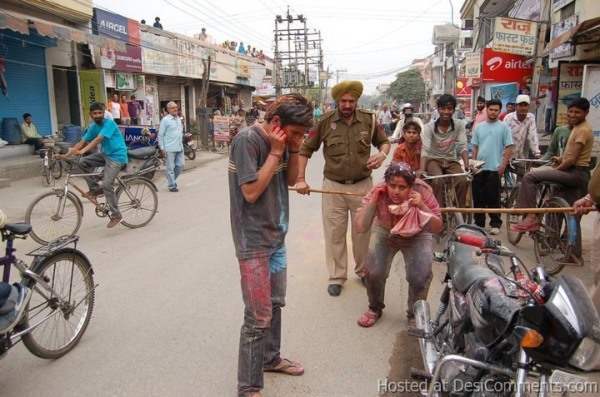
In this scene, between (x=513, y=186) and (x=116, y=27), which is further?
(x=116, y=27)

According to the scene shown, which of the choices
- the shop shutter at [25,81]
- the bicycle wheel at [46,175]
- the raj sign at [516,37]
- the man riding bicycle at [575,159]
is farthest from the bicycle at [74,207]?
the raj sign at [516,37]

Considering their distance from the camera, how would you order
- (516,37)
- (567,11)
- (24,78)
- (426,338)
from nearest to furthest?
(426,338) → (567,11) → (516,37) → (24,78)

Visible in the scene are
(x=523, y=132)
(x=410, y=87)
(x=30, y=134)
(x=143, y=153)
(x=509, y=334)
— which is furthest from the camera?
(x=410, y=87)

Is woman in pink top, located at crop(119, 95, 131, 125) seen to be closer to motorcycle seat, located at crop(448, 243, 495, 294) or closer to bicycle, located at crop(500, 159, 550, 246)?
bicycle, located at crop(500, 159, 550, 246)

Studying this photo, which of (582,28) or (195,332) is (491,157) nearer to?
(582,28)

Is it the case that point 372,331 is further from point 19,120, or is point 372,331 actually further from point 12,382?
point 19,120

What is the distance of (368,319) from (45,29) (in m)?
10.0

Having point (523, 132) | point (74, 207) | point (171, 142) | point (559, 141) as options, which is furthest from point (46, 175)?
point (559, 141)

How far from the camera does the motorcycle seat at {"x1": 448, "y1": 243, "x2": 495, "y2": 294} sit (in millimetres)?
2664

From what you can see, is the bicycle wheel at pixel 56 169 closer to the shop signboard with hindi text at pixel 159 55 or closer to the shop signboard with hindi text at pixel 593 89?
the shop signboard with hindi text at pixel 159 55

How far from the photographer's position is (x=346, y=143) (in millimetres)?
→ 4578

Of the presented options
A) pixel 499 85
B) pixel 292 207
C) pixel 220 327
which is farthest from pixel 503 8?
pixel 220 327

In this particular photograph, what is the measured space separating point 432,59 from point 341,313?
65059 mm

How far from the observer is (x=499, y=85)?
16.0 m
